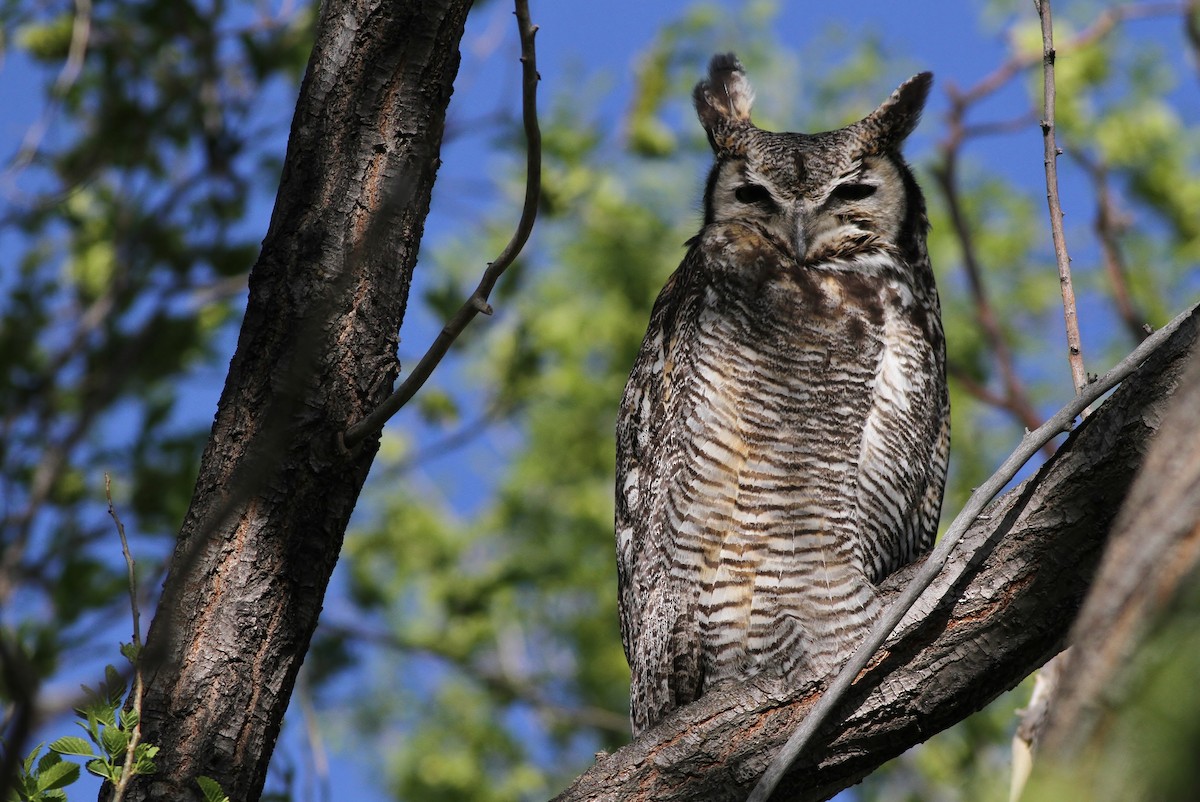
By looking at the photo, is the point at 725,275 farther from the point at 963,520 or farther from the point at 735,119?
the point at 963,520

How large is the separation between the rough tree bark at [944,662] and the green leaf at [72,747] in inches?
30.3

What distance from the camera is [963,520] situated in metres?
2.00

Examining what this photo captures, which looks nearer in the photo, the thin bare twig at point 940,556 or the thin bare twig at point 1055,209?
the thin bare twig at point 940,556

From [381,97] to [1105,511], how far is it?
4.69ft

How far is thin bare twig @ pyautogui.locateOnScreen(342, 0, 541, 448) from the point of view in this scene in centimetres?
167

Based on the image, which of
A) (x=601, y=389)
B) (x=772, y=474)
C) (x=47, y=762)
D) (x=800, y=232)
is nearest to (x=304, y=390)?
(x=47, y=762)

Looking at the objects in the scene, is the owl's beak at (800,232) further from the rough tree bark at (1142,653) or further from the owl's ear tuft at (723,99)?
the rough tree bark at (1142,653)

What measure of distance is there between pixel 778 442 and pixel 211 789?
148cm

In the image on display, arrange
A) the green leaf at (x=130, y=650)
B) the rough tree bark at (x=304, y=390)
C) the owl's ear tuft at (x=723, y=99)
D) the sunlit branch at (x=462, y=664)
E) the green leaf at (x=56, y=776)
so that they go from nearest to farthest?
1. the green leaf at (x=130, y=650)
2. the green leaf at (x=56, y=776)
3. the rough tree bark at (x=304, y=390)
4. the owl's ear tuft at (x=723, y=99)
5. the sunlit branch at (x=462, y=664)

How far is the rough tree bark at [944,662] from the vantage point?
196cm

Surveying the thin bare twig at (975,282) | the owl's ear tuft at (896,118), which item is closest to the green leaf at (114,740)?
the owl's ear tuft at (896,118)

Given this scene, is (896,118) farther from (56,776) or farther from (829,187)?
(56,776)

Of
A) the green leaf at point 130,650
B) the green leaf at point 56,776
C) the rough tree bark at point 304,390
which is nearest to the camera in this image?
the green leaf at point 130,650

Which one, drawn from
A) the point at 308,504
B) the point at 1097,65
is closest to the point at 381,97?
the point at 308,504
